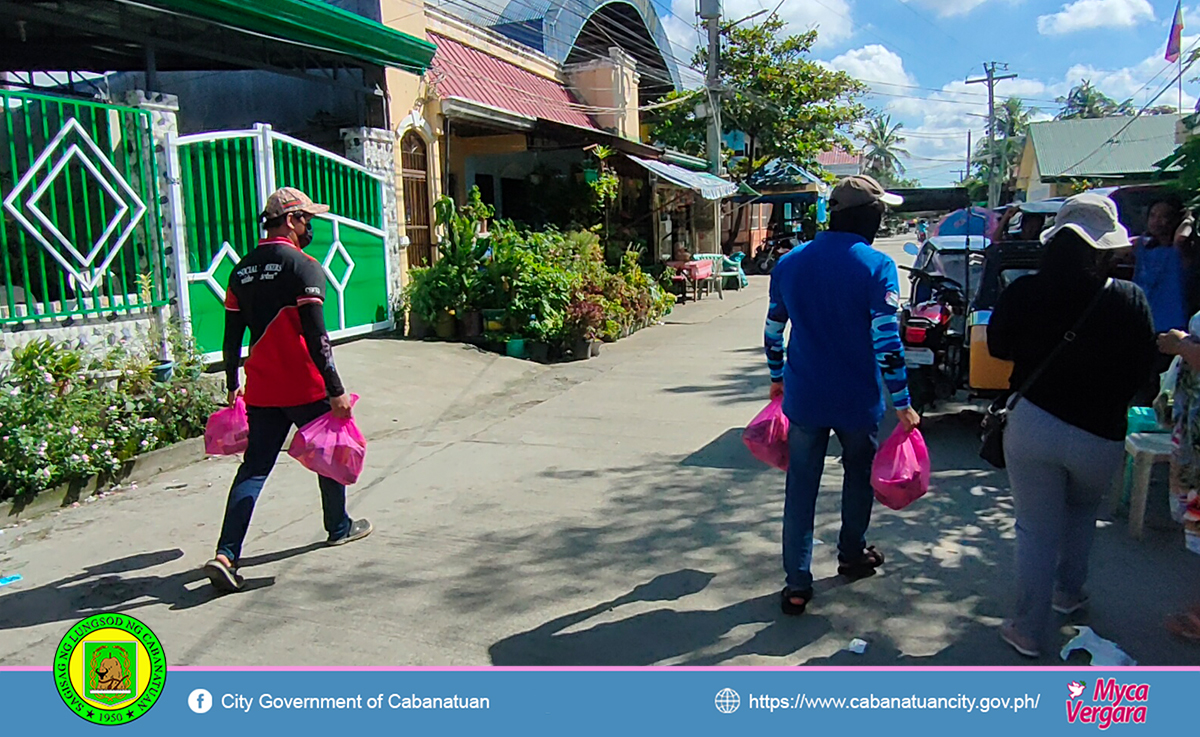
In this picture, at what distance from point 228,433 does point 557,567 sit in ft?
5.91

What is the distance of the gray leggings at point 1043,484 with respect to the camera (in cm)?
325

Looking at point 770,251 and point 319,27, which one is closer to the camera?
point 319,27

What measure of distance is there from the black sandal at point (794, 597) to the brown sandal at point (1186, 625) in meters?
1.44

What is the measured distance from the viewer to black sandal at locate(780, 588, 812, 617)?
12.6ft

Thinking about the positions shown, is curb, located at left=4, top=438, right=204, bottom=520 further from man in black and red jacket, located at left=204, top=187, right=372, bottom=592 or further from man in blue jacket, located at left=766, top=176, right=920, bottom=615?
man in blue jacket, located at left=766, top=176, right=920, bottom=615

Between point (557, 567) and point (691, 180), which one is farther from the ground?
point (691, 180)

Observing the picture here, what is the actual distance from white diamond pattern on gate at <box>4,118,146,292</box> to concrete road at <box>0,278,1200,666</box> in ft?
6.52

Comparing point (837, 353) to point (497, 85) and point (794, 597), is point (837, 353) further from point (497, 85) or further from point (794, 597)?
point (497, 85)

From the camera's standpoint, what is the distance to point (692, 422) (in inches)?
300

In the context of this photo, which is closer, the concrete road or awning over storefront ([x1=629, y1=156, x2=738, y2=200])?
the concrete road

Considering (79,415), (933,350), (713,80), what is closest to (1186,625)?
(933,350)

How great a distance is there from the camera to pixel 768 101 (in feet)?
86.4

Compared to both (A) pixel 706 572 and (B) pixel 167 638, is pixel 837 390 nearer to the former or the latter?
(A) pixel 706 572
